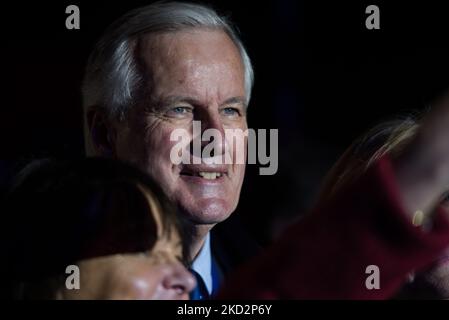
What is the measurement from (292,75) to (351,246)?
5.69 ft

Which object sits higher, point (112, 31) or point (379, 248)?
point (112, 31)

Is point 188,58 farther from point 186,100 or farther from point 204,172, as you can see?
point 204,172

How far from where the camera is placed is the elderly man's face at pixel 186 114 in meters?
1.52

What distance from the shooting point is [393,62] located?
93.3 inches

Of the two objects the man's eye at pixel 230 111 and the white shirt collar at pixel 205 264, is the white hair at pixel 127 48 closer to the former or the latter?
the man's eye at pixel 230 111

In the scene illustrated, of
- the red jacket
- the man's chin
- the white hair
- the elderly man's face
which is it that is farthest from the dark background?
the red jacket

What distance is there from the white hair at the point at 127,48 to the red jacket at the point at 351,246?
3.09ft

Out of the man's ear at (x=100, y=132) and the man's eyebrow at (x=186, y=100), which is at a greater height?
the man's eyebrow at (x=186, y=100)

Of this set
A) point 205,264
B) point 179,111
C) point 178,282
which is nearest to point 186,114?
point 179,111

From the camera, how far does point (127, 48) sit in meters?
1.59

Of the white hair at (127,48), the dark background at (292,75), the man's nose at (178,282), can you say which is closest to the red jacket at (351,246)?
the man's nose at (178,282)
